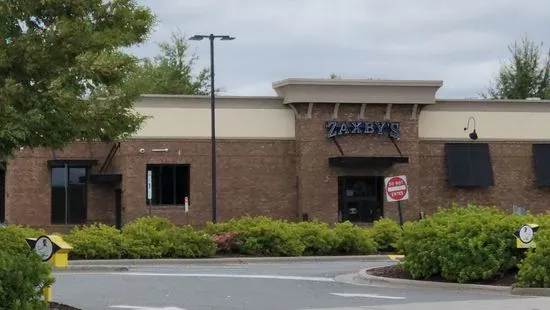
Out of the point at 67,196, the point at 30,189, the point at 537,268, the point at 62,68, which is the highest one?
the point at 62,68

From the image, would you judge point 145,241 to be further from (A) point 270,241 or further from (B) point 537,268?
(B) point 537,268

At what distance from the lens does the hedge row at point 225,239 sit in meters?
27.3

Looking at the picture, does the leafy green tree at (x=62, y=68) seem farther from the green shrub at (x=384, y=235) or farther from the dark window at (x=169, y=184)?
the dark window at (x=169, y=184)

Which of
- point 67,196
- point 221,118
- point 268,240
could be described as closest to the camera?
point 268,240

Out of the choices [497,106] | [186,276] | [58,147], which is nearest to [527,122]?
[497,106]

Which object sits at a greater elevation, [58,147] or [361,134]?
[361,134]

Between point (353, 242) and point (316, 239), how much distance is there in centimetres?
137

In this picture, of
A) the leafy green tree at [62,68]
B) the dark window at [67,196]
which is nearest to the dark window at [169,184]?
the dark window at [67,196]

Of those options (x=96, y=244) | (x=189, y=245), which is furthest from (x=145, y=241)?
(x=96, y=244)

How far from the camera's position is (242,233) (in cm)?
2938

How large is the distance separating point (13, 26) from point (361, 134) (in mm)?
33157

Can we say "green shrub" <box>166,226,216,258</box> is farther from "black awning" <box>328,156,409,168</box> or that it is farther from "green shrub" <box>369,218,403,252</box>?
"black awning" <box>328,156,409,168</box>

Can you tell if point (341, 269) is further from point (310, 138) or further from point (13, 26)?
point (310, 138)

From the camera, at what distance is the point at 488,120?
45094mm
